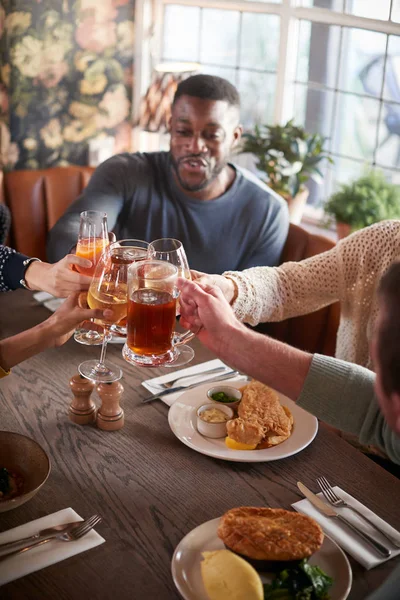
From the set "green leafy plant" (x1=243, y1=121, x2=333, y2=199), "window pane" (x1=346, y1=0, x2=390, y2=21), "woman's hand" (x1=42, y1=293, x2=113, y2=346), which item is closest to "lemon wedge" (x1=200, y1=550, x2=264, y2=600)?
"woman's hand" (x1=42, y1=293, x2=113, y2=346)

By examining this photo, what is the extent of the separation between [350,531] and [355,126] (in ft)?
8.52

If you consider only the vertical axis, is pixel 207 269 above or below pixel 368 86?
below

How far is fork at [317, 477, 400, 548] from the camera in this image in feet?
4.36

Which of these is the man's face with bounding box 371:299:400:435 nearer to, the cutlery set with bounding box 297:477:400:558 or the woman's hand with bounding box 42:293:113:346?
the cutlery set with bounding box 297:477:400:558

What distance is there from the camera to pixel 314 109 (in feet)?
12.3

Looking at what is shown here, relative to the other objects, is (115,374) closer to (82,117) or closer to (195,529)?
(195,529)

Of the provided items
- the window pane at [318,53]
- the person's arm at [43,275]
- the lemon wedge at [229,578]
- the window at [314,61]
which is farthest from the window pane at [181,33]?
the lemon wedge at [229,578]

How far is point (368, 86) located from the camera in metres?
3.45

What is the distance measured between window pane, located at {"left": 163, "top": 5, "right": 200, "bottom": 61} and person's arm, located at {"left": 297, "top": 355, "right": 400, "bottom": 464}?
3.00 meters

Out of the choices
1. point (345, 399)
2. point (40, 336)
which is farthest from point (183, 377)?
point (345, 399)

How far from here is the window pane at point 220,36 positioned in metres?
3.92

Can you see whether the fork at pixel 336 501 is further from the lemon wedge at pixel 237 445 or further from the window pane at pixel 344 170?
the window pane at pixel 344 170

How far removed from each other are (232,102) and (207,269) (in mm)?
673

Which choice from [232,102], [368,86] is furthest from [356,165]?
[232,102]
